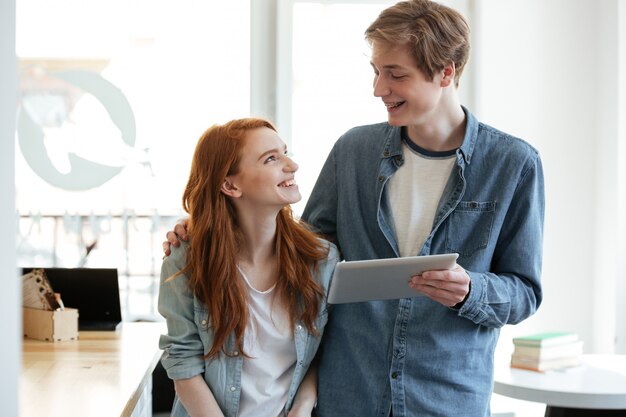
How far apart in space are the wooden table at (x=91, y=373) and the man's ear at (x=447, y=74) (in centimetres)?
107

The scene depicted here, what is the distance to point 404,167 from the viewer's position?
178cm

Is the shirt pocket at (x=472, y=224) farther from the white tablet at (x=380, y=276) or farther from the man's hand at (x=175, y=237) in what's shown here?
the man's hand at (x=175, y=237)

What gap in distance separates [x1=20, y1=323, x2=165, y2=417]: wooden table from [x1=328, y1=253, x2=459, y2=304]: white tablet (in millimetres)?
685

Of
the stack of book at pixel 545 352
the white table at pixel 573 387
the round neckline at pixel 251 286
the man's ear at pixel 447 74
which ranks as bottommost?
the white table at pixel 573 387

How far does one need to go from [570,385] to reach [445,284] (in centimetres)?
132

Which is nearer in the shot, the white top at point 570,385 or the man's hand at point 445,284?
the man's hand at point 445,284

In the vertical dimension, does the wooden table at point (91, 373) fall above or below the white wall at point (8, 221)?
below

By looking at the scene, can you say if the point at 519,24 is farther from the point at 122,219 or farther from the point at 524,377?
the point at 122,219

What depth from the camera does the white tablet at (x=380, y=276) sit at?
148cm

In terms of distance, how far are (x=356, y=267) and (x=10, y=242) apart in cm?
101

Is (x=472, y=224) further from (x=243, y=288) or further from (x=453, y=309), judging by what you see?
(x=243, y=288)

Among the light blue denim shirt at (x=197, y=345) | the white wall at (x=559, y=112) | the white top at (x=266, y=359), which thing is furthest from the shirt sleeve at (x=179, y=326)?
the white wall at (x=559, y=112)

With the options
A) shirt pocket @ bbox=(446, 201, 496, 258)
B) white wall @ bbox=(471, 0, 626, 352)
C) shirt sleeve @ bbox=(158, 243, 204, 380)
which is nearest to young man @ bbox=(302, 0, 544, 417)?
shirt pocket @ bbox=(446, 201, 496, 258)

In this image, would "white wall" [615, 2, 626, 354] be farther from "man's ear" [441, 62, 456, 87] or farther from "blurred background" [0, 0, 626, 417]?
"man's ear" [441, 62, 456, 87]
